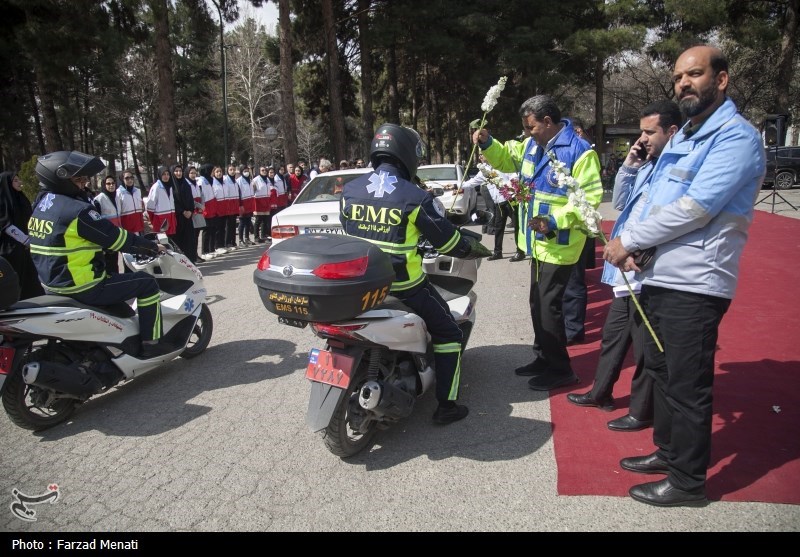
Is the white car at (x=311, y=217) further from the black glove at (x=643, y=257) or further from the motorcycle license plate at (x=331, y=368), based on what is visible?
the black glove at (x=643, y=257)

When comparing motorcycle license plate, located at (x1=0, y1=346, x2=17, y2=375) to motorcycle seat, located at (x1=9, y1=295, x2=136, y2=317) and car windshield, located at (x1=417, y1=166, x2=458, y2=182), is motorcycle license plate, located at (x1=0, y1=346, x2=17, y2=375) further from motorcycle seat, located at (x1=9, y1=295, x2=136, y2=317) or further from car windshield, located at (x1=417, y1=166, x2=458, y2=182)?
car windshield, located at (x1=417, y1=166, x2=458, y2=182)

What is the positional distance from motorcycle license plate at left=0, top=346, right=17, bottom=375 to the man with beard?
378 centimetres

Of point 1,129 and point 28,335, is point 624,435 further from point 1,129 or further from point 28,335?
point 1,129

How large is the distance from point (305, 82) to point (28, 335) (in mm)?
29366

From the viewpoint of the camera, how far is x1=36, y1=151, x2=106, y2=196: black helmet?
391 centimetres

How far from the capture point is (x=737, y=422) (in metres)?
3.54

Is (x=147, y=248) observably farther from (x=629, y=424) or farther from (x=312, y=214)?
(x=629, y=424)

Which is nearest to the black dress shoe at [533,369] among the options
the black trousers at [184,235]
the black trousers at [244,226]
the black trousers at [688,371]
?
the black trousers at [688,371]

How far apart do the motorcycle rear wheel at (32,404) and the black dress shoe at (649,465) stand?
12.8 feet

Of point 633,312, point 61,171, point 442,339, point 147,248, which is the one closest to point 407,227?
point 442,339

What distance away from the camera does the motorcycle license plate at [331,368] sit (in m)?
3.11

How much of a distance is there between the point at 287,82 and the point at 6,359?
15.4 metres

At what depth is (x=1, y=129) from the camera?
26.0m
